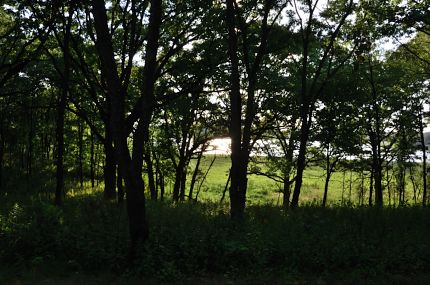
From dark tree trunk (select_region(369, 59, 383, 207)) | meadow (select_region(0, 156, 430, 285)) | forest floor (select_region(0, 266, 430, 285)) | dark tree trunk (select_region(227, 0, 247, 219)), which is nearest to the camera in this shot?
forest floor (select_region(0, 266, 430, 285))

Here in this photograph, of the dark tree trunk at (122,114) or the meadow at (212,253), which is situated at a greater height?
the dark tree trunk at (122,114)

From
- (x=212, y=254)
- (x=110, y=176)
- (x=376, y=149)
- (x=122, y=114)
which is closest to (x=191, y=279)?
(x=212, y=254)

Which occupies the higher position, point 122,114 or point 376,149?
point 376,149

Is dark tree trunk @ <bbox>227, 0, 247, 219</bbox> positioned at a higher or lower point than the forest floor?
higher

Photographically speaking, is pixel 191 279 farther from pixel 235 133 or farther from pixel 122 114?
pixel 235 133

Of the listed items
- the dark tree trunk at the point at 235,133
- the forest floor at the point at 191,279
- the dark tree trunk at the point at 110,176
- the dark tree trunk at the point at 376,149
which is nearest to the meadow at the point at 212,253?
the forest floor at the point at 191,279

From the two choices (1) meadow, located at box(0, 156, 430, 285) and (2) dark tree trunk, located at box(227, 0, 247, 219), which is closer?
(1) meadow, located at box(0, 156, 430, 285)

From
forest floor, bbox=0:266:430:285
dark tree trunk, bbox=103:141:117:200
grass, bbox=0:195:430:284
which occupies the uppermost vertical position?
Result: dark tree trunk, bbox=103:141:117:200

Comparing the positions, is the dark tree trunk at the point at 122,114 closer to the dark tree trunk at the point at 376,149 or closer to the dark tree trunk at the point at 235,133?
the dark tree trunk at the point at 235,133

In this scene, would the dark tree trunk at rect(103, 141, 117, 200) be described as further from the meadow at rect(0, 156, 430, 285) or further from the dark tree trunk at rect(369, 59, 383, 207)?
the dark tree trunk at rect(369, 59, 383, 207)

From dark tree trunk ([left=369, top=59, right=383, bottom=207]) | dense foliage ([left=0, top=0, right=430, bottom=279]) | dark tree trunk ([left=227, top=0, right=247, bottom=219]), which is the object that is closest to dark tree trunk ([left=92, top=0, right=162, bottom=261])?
dense foliage ([left=0, top=0, right=430, bottom=279])

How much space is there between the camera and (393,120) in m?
31.2

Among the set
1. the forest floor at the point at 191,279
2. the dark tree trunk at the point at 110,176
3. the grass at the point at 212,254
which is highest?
the dark tree trunk at the point at 110,176

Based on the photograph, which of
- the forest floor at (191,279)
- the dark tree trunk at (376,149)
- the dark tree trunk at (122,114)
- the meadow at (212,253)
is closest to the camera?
the forest floor at (191,279)
